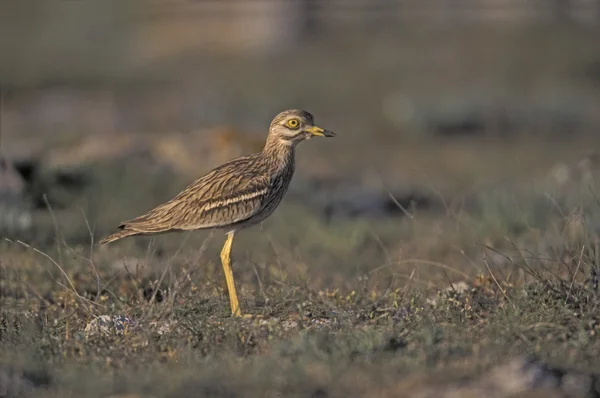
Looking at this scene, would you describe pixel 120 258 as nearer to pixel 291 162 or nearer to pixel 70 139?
pixel 291 162

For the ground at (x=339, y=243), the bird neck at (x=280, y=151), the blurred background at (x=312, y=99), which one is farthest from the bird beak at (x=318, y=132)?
the blurred background at (x=312, y=99)

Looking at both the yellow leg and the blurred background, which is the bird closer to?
Result: the yellow leg

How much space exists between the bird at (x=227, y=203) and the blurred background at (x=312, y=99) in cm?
295

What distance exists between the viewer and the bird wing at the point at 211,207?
278 inches

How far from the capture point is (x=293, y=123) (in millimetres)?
7566

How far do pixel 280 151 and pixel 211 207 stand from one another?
69cm

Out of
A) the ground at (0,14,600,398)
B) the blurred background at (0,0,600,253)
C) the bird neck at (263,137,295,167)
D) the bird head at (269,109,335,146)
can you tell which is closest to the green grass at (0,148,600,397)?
the ground at (0,14,600,398)

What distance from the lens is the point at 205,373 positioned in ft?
17.3

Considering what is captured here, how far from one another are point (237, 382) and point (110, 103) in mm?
20437

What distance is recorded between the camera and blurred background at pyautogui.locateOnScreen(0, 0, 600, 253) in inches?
504

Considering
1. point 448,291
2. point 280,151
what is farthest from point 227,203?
point 448,291

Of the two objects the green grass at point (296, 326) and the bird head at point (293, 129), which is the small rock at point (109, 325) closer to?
the green grass at point (296, 326)

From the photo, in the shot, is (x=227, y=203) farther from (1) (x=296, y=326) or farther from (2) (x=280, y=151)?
(1) (x=296, y=326)

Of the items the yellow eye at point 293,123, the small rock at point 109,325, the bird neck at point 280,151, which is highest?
the yellow eye at point 293,123
